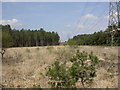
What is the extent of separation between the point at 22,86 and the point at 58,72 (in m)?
2.30

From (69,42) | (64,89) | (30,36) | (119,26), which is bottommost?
(64,89)

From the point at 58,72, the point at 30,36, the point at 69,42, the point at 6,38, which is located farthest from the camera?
the point at 30,36

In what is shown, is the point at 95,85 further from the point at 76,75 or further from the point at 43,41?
the point at 43,41

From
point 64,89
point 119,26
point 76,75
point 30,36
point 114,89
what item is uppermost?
point 30,36

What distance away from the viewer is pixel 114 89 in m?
4.17

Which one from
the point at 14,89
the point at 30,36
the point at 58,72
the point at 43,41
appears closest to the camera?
the point at 58,72

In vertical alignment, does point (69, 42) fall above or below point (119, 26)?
below

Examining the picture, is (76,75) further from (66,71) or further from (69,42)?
(69,42)

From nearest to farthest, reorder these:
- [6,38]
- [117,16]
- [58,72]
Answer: [58,72] < [6,38] < [117,16]

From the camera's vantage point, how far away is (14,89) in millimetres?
4527

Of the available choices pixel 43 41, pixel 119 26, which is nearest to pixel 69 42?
pixel 119 26

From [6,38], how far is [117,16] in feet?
24.6

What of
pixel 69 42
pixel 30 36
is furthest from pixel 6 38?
pixel 30 36

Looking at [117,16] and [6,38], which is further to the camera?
[117,16]
